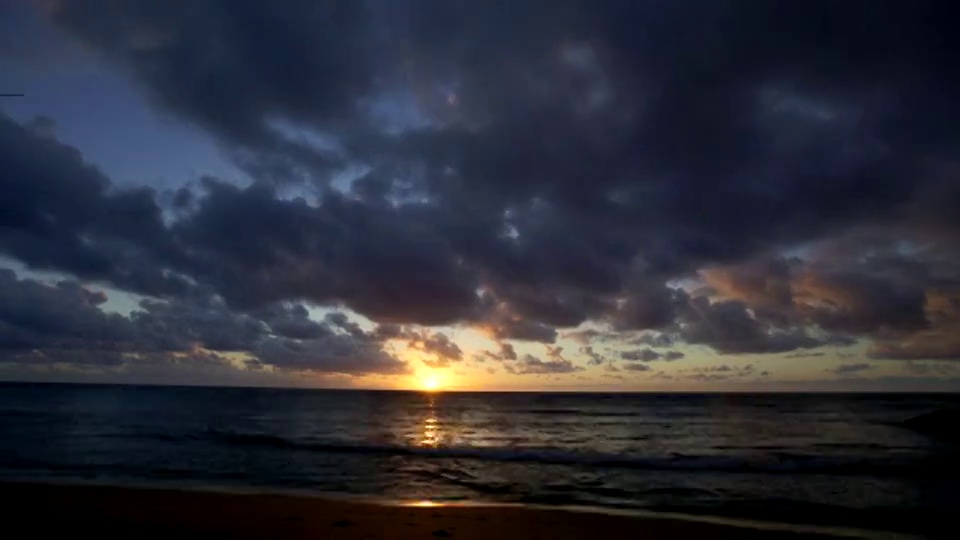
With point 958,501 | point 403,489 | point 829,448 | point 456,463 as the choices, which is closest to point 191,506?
point 403,489

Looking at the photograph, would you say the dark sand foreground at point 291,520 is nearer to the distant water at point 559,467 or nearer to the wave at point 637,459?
the distant water at point 559,467

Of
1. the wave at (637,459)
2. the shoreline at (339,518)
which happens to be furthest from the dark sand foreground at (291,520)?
the wave at (637,459)

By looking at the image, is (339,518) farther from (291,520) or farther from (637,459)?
(637,459)

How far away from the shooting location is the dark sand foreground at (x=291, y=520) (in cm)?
1371

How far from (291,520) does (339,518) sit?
1.22 metres

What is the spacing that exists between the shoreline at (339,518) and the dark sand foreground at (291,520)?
0.02 m

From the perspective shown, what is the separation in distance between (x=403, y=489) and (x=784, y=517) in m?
13.3

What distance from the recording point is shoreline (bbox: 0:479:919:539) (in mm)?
14219

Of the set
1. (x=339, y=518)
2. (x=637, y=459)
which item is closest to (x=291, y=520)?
(x=339, y=518)

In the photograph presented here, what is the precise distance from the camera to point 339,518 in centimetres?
1577

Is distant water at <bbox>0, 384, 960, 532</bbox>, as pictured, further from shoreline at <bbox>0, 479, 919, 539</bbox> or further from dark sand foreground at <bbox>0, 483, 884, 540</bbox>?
dark sand foreground at <bbox>0, 483, 884, 540</bbox>

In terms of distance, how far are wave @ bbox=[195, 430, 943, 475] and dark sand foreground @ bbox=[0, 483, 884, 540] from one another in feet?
51.9

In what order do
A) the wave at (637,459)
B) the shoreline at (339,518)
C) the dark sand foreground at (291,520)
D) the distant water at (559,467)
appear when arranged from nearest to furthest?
the dark sand foreground at (291,520), the shoreline at (339,518), the distant water at (559,467), the wave at (637,459)

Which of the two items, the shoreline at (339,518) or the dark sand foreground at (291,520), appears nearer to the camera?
the dark sand foreground at (291,520)
